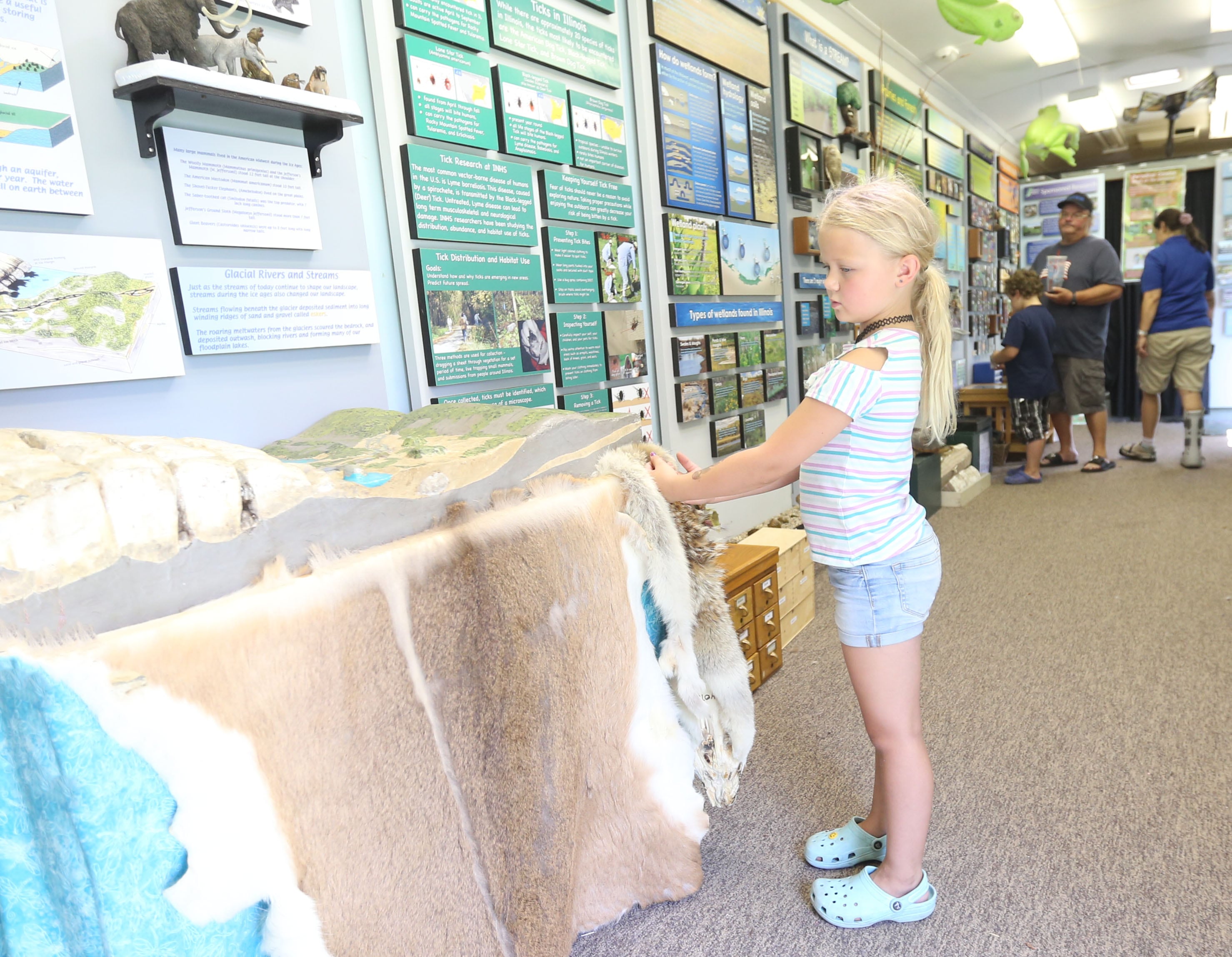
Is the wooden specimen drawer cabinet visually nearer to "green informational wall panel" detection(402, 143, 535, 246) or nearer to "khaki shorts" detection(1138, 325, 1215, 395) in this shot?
"green informational wall panel" detection(402, 143, 535, 246)

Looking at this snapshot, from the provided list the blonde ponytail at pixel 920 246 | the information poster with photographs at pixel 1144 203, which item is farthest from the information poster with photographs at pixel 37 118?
the information poster with photographs at pixel 1144 203

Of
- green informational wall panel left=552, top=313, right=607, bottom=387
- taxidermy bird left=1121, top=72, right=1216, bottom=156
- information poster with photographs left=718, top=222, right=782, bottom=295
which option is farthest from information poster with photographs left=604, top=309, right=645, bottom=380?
taxidermy bird left=1121, top=72, right=1216, bottom=156

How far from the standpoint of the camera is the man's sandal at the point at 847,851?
1.59 meters

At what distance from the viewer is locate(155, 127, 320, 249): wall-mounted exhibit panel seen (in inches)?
57.4

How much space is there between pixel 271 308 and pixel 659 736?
1.16 m

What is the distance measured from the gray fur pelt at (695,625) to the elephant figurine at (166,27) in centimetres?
103

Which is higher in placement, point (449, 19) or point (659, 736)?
point (449, 19)

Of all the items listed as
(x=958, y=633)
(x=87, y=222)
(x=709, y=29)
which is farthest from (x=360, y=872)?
(x=709, y=29)

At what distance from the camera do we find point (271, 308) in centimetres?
161

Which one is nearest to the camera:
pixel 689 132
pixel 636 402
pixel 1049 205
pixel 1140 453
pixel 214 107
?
pixel 214 107

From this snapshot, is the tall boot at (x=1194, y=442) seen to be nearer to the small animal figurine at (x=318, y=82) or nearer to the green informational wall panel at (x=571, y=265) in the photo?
the green informational wall panel at (x=571, y=265)

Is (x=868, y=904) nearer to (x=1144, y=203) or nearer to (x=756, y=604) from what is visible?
(x=756, y=604)

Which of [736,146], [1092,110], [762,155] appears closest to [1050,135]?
[1092,110]

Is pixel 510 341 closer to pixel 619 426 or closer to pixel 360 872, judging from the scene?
pixel 619 426
